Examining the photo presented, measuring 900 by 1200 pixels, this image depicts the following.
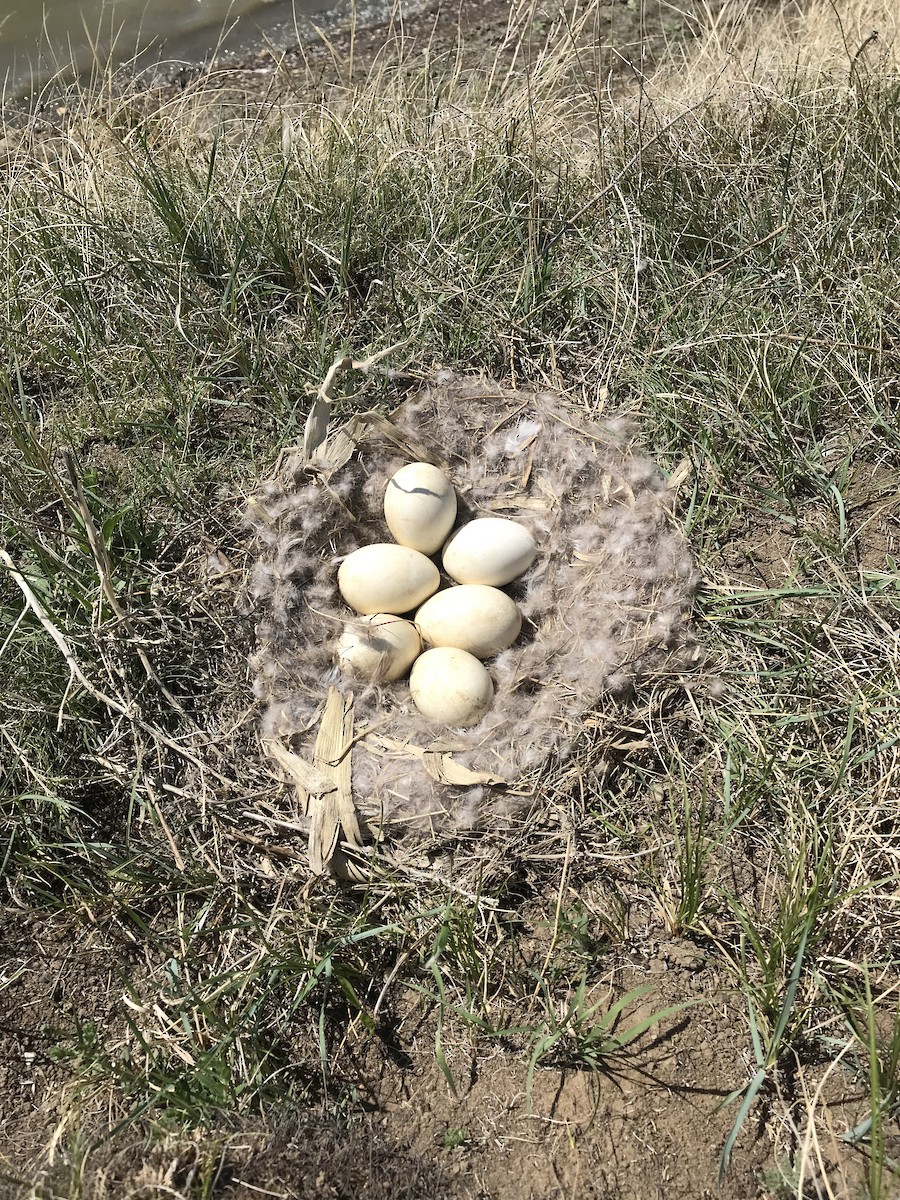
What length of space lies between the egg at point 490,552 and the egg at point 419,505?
0.21ft

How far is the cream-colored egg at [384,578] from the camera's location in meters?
2.45

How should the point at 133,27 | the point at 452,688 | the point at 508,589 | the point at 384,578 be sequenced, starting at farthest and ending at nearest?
the point at 133,27, the point at 508,589, the point at 384,578, the point at 452,688

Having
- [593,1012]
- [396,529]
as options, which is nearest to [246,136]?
[396,529]

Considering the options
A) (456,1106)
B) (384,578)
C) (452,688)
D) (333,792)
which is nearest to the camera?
(456,1106)

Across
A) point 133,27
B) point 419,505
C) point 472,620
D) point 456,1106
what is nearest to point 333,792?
point 472,620

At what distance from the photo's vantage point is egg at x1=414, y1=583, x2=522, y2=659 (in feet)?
7.93

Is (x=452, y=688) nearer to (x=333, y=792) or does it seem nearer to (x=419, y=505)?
(x=333, y=792)

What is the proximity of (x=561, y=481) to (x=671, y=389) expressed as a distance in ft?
1.40

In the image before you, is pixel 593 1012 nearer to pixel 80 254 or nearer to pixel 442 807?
pixel 442 807

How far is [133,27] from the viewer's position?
198 inches

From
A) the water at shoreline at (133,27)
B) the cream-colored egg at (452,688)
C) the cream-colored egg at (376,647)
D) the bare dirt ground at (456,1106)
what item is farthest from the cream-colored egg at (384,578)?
the water at shoreline at (133,27)

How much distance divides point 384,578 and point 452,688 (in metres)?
0.36

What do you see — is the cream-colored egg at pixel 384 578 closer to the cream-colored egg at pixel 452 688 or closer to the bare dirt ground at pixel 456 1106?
the cream-colored egg at pixel 452 688

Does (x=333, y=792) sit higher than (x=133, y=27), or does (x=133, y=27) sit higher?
(x=133, y=27)
